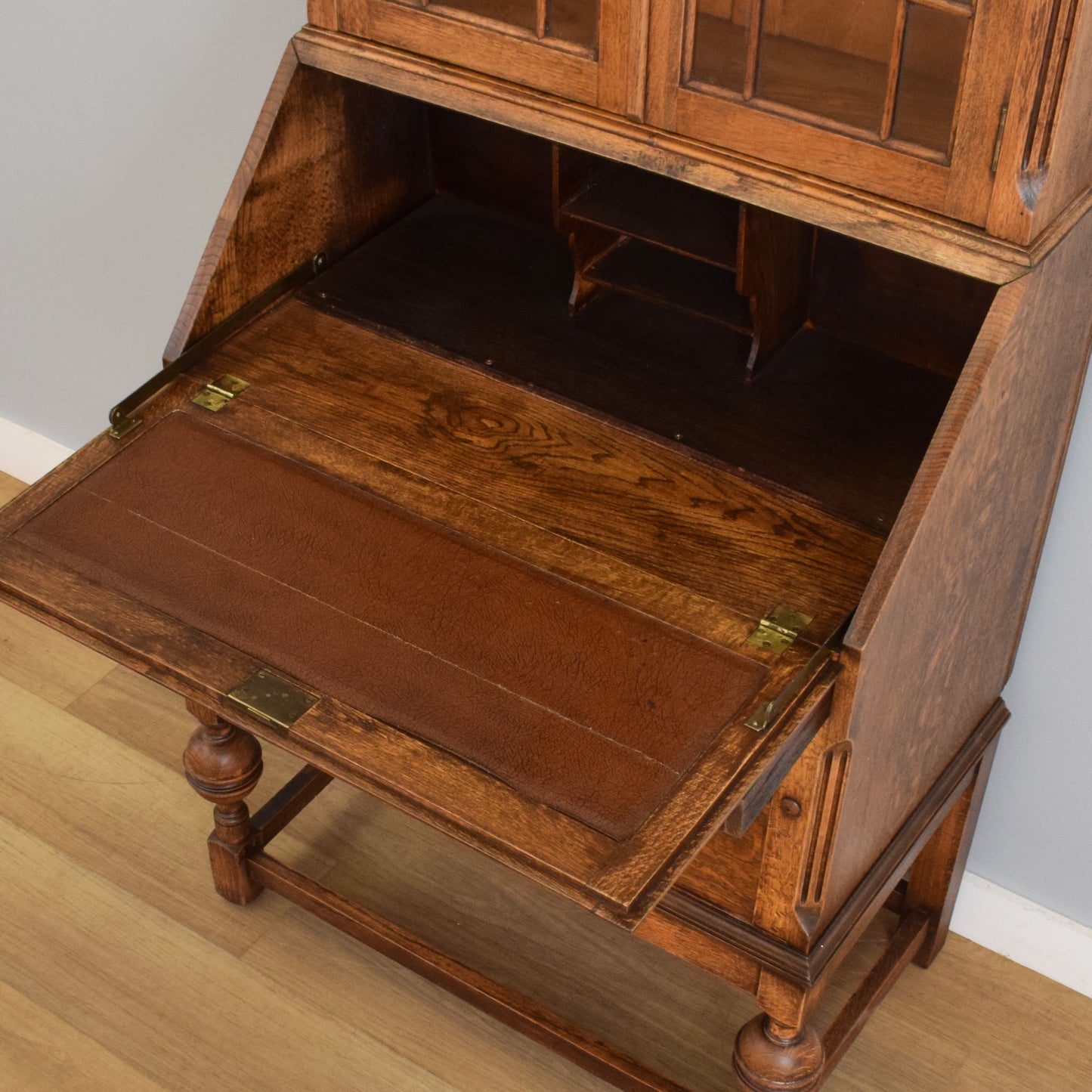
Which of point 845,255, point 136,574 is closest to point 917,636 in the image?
point 845,255

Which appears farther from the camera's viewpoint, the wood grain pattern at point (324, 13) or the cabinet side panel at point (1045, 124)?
the wood grain pattern at point (324, 13)

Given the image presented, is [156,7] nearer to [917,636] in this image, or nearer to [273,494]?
[273,494]

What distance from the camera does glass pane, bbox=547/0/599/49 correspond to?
5.05 feet

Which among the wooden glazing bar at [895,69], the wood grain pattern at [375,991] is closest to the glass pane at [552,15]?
the wooden glazing bar at [895,69]

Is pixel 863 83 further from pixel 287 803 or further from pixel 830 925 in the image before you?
pixel 287 803

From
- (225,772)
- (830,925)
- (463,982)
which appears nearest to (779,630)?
(830,925)

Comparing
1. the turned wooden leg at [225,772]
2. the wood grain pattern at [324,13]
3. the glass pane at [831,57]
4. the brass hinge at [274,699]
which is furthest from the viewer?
the turned wooden leg at [225,772]

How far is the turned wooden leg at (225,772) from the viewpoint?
2.33 m

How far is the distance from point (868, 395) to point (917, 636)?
1.28 feet

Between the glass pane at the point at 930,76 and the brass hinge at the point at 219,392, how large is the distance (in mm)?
883

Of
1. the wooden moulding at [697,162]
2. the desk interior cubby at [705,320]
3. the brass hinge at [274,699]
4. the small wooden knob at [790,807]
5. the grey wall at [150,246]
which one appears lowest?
the brass hinge at [274,699]

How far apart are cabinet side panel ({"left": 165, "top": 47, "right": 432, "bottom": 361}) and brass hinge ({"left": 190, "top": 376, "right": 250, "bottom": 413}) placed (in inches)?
2.5

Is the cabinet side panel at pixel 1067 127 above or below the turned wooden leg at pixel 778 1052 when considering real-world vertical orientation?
above

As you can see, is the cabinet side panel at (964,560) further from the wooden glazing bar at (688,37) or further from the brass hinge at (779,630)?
the wooden glazing bar at (688,37)
